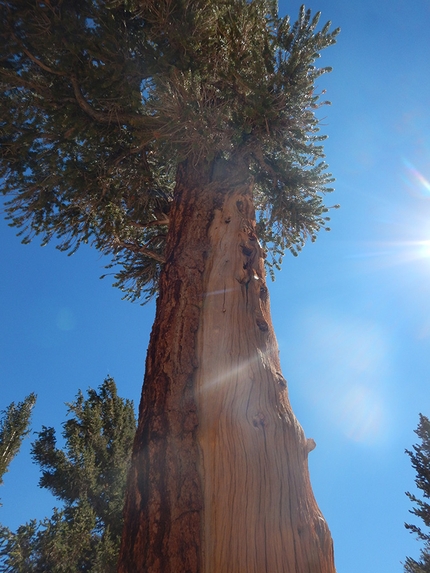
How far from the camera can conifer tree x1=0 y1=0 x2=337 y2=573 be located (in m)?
2.26

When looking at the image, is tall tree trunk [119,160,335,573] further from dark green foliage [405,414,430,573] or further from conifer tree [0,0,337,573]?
dark green foliage [405,414,430,573]

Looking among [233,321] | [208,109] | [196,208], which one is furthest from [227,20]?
[233,321]

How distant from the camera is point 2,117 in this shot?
555 centimetres

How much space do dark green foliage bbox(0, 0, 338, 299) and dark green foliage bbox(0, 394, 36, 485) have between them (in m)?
5.22

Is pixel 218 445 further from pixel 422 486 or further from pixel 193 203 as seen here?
pixel 422 486

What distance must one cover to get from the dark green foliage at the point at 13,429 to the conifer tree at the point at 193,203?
4220mm

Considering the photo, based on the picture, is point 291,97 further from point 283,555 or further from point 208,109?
point 283,555

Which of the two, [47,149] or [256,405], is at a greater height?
[47,149]

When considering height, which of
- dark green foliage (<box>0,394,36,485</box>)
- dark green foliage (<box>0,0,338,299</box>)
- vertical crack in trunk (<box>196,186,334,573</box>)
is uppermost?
dark green foliage (<box>0,0,338,299</box>)

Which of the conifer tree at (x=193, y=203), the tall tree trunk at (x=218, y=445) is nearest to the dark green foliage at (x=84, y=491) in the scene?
the conifer tree at (x=193, y=203)

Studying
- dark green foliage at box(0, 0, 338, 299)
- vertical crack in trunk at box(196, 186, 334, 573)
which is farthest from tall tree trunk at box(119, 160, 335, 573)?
dark green foliage at box(0, 0, 338, 299)

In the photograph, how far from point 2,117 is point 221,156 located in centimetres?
334

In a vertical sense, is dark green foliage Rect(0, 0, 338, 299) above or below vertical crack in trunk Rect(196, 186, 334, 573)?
above

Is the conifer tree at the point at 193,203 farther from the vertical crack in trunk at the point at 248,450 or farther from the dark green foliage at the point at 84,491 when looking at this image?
the dark green foliage at the point at 84,491
